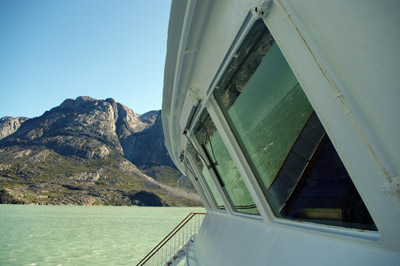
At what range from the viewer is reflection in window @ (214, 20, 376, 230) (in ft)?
6.31

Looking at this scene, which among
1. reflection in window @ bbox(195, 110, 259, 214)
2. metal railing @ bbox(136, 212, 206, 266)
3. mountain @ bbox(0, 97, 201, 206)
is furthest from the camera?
mountain @ bbox(0, 97, 201, 206)

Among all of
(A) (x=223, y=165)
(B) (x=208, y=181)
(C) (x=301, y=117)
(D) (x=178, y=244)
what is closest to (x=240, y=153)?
(C) (x=301, y=117)

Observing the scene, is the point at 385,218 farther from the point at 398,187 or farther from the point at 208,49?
the point at 208,49

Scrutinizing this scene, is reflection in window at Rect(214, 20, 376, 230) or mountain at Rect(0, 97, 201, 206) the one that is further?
mountain at Rect(0, 97, 201, 206)

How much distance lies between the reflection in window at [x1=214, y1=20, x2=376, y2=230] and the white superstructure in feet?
0.03

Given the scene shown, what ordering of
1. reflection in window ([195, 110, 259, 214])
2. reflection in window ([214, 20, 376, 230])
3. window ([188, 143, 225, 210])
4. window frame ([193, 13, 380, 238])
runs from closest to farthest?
reflection in window ([214, 20, 376, 230]) → window frame ([193, 13, 380, 238]) → reflection in window ([195, 110, 259, 214]) → window ([188, 143, 225, 210])

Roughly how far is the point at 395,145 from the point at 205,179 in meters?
4.86

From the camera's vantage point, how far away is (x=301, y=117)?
218 centimetres

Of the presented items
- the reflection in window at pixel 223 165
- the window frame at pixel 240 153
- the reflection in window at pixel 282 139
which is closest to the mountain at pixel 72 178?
the reflection in window at pixel 223 165

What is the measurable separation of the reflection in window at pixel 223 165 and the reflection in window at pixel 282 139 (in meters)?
0.71

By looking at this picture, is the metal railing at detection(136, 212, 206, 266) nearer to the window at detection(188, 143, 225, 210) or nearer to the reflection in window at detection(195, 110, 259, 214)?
the window at detection(188, 143, 225, 210)

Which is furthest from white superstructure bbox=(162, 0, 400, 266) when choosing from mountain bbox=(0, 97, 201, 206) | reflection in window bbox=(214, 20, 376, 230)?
mountain bbox=(0, 97, 201, 206)

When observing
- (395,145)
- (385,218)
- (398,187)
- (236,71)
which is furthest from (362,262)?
(236,71)

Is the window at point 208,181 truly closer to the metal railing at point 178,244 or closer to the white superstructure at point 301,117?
the white superstructure at point 301,117
